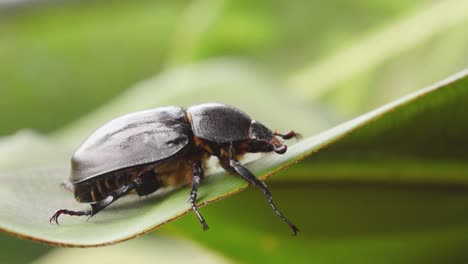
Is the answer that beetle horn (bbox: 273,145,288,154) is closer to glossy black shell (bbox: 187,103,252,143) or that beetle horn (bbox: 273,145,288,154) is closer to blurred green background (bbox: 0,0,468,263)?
blurred green background (bbox: 0,0,468,263)

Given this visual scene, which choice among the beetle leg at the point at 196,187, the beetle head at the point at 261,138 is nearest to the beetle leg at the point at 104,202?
the beetle leg at the point at 196,187

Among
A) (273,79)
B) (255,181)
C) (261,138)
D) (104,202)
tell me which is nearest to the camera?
(255,181)

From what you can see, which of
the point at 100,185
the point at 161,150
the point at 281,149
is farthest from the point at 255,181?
the point at 100,185

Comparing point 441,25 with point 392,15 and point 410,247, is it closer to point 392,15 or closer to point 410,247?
point 392,15

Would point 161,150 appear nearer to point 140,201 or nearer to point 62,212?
point 140,201

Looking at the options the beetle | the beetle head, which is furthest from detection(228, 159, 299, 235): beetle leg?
the beetle head
